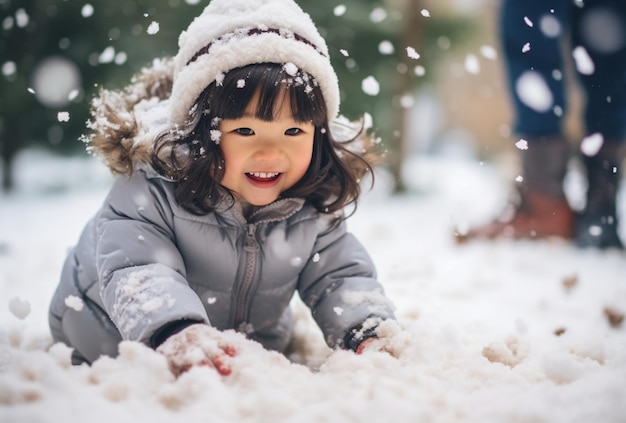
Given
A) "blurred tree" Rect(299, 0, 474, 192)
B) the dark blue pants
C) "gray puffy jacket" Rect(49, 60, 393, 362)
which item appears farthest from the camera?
"blurred tree" Rect(299, 0, 474, 192)

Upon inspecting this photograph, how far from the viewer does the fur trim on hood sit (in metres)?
1.20

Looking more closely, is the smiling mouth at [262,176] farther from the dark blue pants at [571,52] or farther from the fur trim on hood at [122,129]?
the dark blue pants at [571,52]

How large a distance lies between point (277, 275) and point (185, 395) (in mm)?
438

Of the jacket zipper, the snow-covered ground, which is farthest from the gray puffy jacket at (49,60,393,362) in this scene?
the snow-covered ground

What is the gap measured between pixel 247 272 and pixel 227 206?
14 centimetres

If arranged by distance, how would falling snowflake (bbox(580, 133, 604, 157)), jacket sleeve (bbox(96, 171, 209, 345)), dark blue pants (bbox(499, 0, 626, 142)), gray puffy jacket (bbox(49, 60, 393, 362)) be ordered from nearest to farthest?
jacket sleeve (bbox(96, 171, 209, 345)) < gray puffy jacket (bbox(49, 60, 393, 362)) < dark blue pants (bbox(499, 0, 626, 142)) < falling snowflake (bbox(580, 133, 604, 157))

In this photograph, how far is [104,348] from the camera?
1213 millimetres

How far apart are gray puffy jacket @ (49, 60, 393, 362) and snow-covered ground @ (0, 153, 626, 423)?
0.35 ft

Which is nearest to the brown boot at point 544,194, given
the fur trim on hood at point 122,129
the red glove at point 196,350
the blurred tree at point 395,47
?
the blurred tree at point 395,47

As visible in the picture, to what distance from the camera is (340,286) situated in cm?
127

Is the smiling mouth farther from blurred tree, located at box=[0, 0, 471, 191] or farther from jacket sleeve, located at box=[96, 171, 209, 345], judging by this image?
blurred tree, located at box=[0, 0, 471, 191]

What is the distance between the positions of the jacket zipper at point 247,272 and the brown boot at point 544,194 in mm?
1392

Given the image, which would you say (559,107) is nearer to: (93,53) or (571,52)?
(571,52)

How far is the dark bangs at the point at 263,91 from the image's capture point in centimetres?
109
